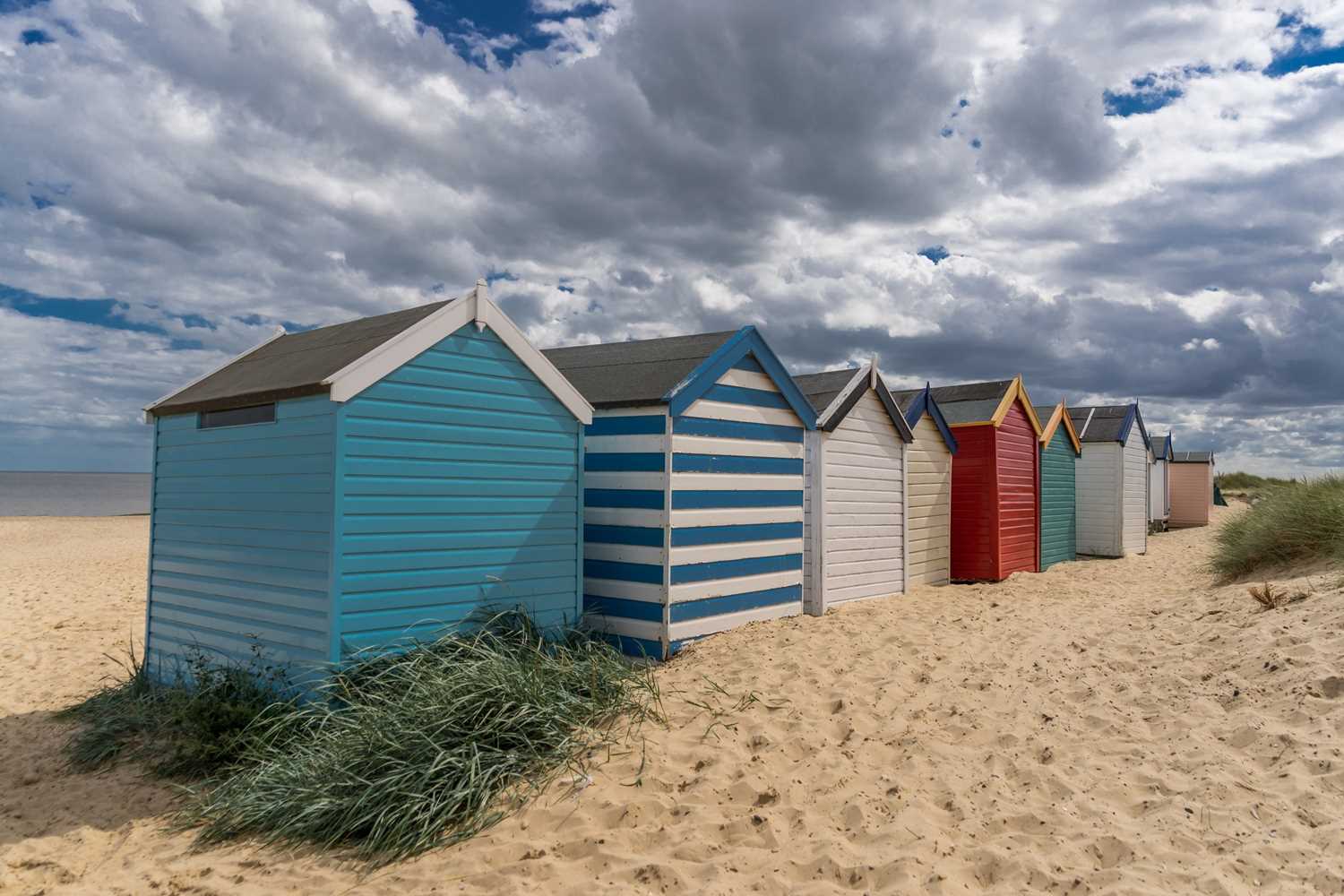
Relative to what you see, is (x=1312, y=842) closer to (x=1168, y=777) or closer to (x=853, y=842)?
(x=1168, y=777)

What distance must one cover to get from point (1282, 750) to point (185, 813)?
735 centimetres

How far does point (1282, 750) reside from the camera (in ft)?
18.2

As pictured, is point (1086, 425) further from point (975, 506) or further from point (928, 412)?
point (928, 412)

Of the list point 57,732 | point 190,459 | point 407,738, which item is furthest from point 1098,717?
point 57,732

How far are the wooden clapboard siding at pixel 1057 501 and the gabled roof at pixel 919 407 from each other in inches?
166

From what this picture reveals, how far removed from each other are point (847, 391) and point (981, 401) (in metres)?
5.38

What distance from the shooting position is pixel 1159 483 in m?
30.6

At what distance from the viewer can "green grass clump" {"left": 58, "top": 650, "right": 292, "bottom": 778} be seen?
6.57m

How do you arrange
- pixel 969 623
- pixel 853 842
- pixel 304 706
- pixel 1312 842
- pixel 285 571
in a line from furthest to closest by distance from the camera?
pixel 969 623
pixel 285 571
pixel 304 706
pixel 853 842
pixel 1312 842

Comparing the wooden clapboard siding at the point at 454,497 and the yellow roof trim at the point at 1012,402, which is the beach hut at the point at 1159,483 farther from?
the wooden clapboard siding at the point at 454,497

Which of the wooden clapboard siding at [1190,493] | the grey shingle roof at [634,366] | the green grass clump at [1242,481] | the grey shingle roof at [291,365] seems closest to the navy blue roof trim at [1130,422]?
the wooden clapboard siding at [1190,493]

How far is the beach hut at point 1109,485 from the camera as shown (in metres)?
20.7

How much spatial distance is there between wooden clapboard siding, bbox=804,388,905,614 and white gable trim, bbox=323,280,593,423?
390 cm

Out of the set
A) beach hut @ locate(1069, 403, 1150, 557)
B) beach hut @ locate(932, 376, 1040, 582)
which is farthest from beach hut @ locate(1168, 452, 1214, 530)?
beach hut @ locate(932, 376, 1040, 582)
